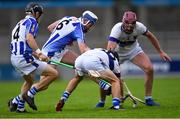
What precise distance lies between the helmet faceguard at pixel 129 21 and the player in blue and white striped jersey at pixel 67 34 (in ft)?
2.16

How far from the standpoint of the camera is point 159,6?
4303 centimetres

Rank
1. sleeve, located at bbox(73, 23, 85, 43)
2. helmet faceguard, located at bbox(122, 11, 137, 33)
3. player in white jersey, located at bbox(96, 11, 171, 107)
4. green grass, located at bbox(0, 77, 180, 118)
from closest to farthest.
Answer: green grass, located at bbox(0, 77, 180, 118) → sleeve, located at bbox(73, 23, 85, 43) → helmet faceguard, located at bbox(122, 11, 137, 33) → player in white jersey, located at bbox(96, 11, 171, 107)

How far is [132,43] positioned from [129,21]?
3.40 feet

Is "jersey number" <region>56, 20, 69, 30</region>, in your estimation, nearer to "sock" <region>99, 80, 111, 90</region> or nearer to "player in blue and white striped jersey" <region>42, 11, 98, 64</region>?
"player in blue and white striped jersey" <region>42, 11, 98, 64</region>

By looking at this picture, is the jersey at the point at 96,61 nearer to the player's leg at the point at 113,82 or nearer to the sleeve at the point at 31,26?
the player's leg at the point at 113,82

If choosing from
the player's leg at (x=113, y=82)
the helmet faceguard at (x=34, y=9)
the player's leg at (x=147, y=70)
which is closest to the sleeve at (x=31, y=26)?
the helmet faceguard at (x=34, y=9)

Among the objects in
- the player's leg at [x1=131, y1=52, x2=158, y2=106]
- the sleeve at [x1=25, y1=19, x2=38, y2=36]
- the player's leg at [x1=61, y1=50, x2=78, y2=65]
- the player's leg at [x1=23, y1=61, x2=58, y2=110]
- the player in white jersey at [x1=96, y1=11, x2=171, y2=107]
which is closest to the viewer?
the sleeve at [x1=25, y1=19, x2=38, y2=36]

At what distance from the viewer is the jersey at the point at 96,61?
1611 cm

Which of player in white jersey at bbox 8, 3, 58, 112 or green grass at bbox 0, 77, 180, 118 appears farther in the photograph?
player in white jersey at bbox 8, 3, 58, 112

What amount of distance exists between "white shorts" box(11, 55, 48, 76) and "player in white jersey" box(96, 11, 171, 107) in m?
1.79

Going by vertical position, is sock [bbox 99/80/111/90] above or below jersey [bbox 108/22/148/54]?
below

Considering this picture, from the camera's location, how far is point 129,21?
57.2 feet

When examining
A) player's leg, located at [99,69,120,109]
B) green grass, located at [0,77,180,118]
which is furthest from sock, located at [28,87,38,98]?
player's leg, located at [99,69,120,109]

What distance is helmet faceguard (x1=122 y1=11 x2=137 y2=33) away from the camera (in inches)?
685
